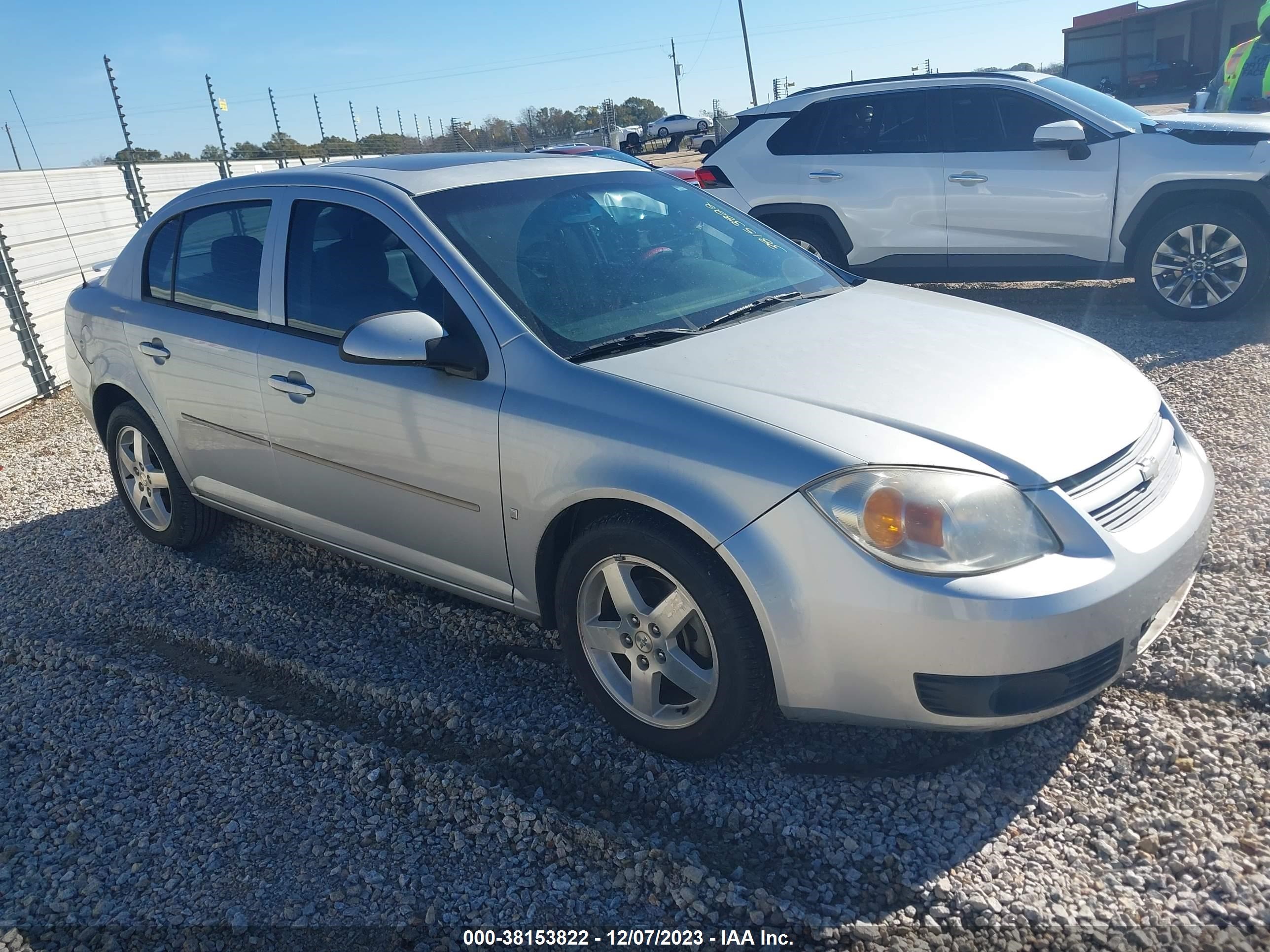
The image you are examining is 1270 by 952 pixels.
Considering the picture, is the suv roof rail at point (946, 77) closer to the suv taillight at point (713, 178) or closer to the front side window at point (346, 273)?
the suv taillight at point (713, 178)

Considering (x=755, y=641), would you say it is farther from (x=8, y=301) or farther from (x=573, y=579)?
(x=8, y=301)

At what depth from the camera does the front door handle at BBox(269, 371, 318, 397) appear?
3.60 m

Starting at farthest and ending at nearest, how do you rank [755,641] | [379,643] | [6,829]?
[379,643]
[6,829]
[755,641]

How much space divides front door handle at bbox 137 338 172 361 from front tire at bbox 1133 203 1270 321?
6.55 meters

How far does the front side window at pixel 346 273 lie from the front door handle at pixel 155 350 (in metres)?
0.90

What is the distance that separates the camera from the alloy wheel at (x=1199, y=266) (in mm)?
7031

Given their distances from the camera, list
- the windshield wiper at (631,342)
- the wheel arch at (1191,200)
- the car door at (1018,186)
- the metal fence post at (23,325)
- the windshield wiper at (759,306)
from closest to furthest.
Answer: the windshield wiper at (631,342) < the windshield wiper at (759,306) < the wheel arch at (1191,200) < the car door at (1018,186) < the metal fence post at (23,325)

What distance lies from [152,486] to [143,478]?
2.9 inches

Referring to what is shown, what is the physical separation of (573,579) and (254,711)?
1325 millimetres

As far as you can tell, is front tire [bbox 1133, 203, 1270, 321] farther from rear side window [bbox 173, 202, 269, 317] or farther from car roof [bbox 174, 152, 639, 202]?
rear side window [bbox 173, 202, 269, 317]

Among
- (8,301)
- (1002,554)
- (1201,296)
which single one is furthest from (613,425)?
(8,301)

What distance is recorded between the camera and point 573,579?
2967mm

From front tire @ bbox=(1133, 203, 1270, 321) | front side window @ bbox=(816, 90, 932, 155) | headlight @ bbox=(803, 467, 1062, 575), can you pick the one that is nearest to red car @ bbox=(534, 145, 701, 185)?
front side window @ bbox=(816, 90, 932, 155)

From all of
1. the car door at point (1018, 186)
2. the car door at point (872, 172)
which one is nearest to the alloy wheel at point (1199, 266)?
the car door at point (1018, 186)
